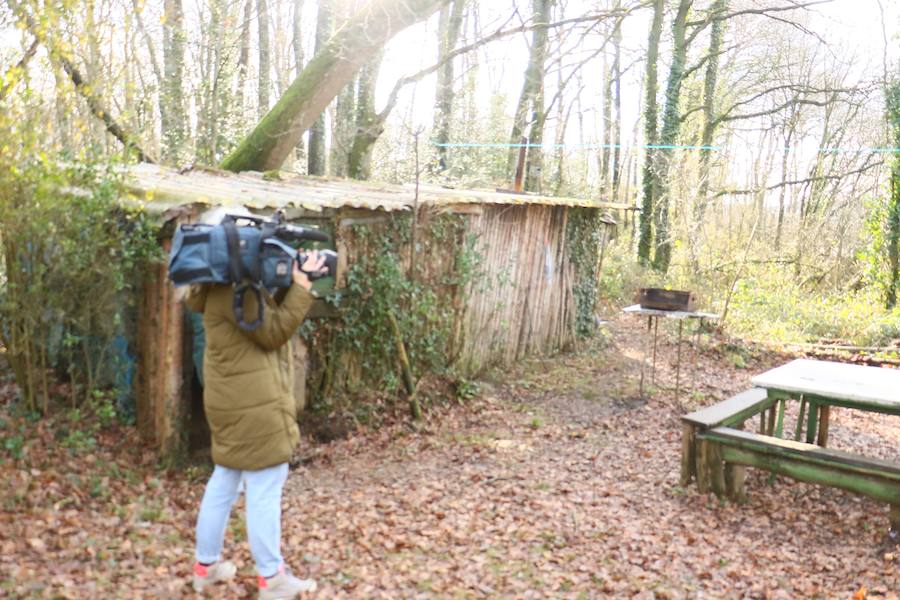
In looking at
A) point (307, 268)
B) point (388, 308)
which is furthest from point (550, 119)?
point (307, 268)

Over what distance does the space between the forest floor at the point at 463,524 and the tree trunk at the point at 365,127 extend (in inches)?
232

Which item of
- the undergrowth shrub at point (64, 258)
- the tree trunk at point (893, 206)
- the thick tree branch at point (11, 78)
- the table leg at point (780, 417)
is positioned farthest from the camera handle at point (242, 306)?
the tree trunk at point (893, 206)

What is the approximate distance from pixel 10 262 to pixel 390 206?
314 cm

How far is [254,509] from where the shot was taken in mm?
3293

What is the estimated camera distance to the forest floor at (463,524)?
13.1ft

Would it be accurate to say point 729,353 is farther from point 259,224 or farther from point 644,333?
point 259,224

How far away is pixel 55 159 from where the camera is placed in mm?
5109

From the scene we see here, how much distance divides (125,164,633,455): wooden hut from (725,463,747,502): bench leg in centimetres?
358

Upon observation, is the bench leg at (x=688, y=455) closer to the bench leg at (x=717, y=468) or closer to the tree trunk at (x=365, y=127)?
the bench leg at (x=717, y=468)

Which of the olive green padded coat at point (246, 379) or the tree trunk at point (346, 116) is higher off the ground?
the tree trunk at point (346, 116)

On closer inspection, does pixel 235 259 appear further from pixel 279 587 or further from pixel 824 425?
pixel 824 425

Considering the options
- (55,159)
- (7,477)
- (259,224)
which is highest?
(55,159)

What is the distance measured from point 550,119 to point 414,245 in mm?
11051

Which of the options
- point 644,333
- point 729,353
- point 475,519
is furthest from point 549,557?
point 644,333
